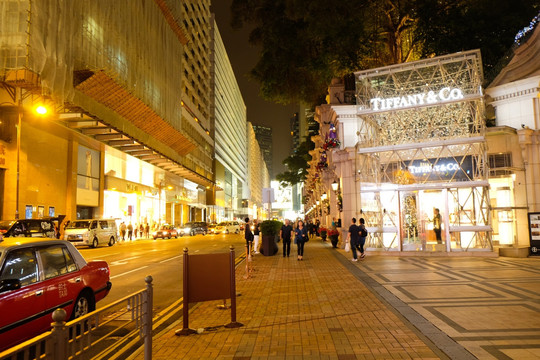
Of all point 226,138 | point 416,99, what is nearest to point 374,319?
point 416,99

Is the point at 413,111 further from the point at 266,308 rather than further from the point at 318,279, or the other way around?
the point at 266,308

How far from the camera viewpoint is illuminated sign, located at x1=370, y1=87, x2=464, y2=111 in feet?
58.7

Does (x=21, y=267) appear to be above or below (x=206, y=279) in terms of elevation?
above

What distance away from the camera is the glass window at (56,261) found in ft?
20.9

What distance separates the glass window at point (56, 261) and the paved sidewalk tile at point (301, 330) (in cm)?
186

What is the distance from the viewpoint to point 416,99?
60.5ft

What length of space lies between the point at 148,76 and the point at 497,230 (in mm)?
40822

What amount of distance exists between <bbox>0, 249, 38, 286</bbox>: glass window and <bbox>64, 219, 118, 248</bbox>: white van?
76.0ft

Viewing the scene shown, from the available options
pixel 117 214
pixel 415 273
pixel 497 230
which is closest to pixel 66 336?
pixel 415 273

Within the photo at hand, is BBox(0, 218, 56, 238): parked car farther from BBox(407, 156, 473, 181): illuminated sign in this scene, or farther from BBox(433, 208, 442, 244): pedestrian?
BBox(433, 208, 442, 244): pedestrian

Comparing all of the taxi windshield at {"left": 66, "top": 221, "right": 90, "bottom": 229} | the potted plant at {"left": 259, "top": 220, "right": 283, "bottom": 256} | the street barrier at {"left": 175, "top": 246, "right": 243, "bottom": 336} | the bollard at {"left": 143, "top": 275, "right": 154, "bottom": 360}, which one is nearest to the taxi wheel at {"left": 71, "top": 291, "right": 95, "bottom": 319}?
the street barrier at {"left": 175, "top": 246, "right": 243, "bottom": 336}

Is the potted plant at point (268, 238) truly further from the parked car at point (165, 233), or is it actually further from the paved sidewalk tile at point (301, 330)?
the parked car at point (165, 233)

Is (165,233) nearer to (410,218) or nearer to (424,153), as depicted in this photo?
(410,218)

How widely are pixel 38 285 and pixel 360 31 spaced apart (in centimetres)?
2215
